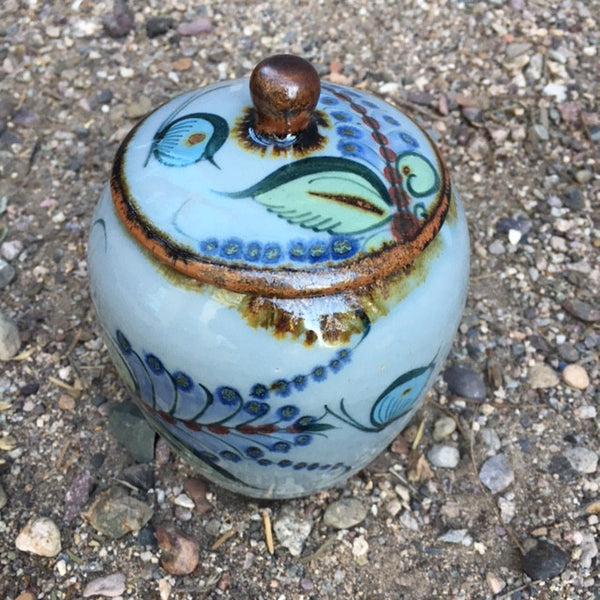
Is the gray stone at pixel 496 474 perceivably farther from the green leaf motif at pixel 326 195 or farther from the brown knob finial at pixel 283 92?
the brown knob finial at pixel 283 92

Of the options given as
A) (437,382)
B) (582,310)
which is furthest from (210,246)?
(582,310)

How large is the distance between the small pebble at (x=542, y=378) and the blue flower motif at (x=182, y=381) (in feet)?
4.08

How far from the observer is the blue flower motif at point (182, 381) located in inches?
57.2

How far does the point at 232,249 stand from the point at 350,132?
0.36m

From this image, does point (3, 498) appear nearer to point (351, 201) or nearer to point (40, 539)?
point (40, 539)

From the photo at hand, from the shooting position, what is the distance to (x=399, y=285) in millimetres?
1423

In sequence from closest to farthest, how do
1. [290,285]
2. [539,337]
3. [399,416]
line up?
1. [290,285]
2. [399,416]
3. [539,337]

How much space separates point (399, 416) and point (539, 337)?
96cm

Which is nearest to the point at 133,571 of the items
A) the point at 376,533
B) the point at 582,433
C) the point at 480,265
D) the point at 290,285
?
the point at 376,533

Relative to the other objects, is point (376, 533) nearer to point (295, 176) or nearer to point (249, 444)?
point (249, 444)

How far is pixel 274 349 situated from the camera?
1387 mm

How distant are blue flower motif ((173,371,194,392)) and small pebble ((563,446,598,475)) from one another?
1.22 meters

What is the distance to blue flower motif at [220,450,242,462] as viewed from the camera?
1.62 metres

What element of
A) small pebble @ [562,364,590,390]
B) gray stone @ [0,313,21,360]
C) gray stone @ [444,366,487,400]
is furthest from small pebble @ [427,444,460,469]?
gray stone @ [0,313,21,360]
